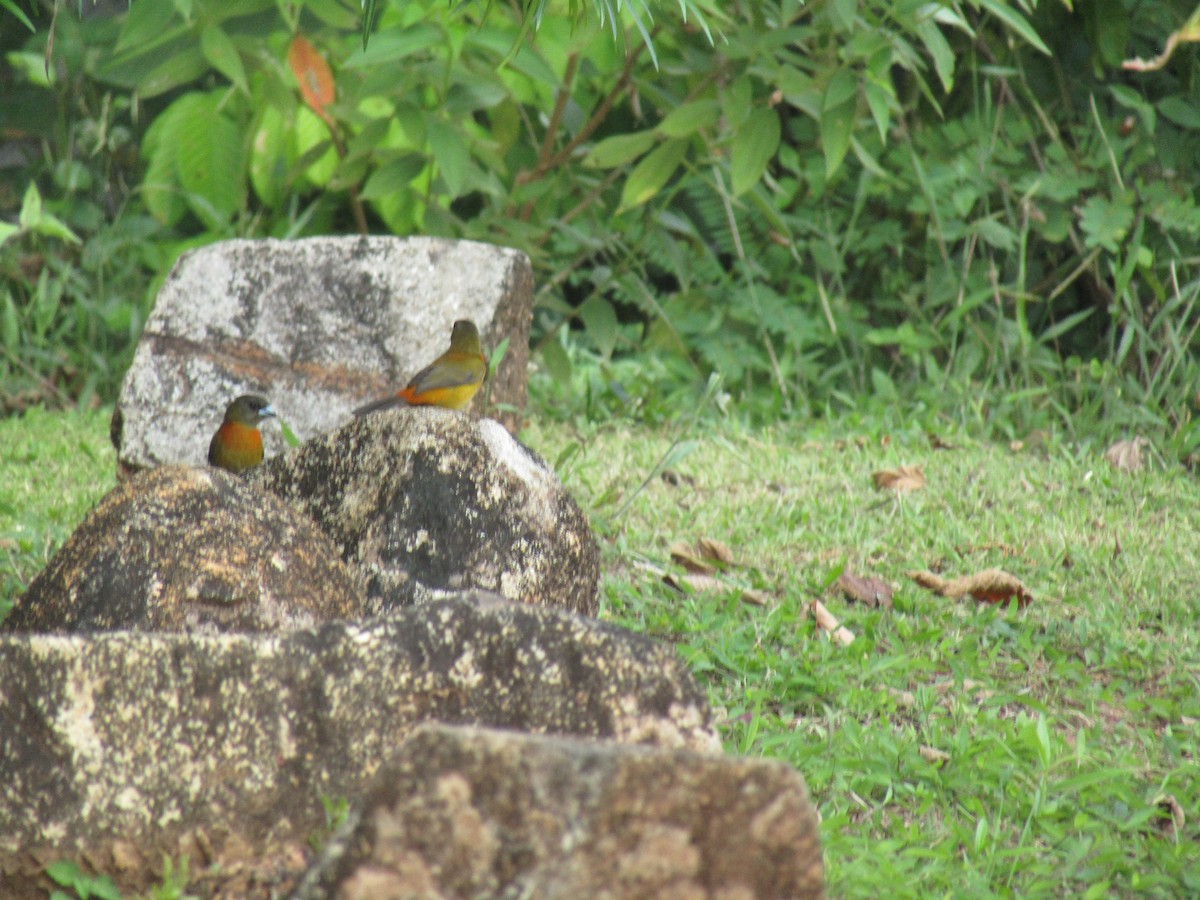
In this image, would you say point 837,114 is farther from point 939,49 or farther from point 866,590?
point 866,590

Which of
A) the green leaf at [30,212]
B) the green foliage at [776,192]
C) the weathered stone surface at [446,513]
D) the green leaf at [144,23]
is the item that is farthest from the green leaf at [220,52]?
the weathered stone surface at [446,513]

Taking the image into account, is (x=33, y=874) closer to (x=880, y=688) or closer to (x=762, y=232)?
(x=880, y=688)

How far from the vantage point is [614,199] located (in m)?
5.97

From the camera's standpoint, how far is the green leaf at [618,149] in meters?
5.13

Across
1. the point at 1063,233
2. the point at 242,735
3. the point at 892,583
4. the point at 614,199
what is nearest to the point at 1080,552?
the point at 892,583

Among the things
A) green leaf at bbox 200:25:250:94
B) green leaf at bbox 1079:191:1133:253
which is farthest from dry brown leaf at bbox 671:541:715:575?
green leaf at bbox 1079:191:1133:253

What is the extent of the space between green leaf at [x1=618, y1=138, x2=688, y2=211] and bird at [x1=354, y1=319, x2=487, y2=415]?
1.21m

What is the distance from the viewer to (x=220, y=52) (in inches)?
185

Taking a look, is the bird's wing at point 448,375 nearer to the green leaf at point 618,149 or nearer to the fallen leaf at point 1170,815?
the green leaf at point 618,149

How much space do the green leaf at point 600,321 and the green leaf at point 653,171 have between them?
0.53m

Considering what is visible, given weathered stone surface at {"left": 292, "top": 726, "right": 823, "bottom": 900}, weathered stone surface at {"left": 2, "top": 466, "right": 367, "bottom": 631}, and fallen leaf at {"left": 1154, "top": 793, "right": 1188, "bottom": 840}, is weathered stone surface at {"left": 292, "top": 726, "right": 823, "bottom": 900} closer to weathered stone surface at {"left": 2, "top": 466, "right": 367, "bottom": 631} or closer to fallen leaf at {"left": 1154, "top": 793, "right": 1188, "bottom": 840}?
weathered stone surface at {"left": 2, "top": 466, "right": 367, "bottom": 631}

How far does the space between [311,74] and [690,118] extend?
152 cm

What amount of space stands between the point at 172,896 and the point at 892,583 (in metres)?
2.56

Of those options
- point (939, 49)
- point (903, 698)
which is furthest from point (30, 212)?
point (903, 698)
